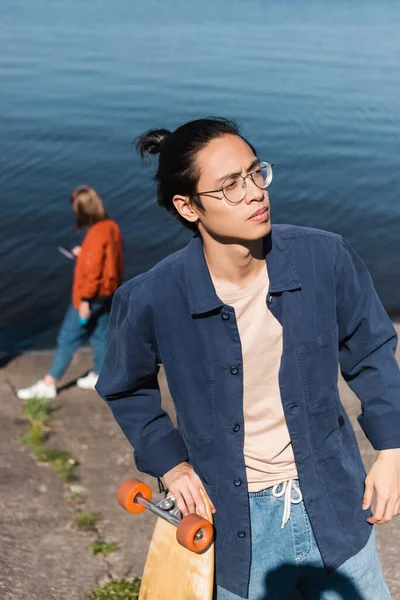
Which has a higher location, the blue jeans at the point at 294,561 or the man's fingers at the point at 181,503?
the man's fingers at the point at 181,503

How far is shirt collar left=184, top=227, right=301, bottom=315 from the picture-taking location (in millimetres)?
2455

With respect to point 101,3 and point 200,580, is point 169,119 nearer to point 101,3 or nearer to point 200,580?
point 200,580

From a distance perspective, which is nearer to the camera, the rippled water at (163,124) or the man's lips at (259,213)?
the man's lips at (259,213)

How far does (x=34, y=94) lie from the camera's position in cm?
2000

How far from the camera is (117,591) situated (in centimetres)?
384

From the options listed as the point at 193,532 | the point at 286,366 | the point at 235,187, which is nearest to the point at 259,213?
the point at 235,187

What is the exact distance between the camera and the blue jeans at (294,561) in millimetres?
2537

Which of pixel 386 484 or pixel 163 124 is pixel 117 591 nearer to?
pixel 386 484

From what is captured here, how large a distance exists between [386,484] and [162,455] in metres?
0.69

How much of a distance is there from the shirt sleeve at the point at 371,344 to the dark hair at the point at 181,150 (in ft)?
1.60

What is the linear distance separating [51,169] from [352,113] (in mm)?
8193

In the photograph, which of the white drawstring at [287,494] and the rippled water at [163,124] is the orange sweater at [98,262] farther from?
the white drawstring at [287,494]

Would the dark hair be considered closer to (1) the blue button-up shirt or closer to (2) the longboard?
(1) the blue button-up shirt

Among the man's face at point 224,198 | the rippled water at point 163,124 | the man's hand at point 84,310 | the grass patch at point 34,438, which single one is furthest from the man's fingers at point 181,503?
the rippled water at point 163,124
